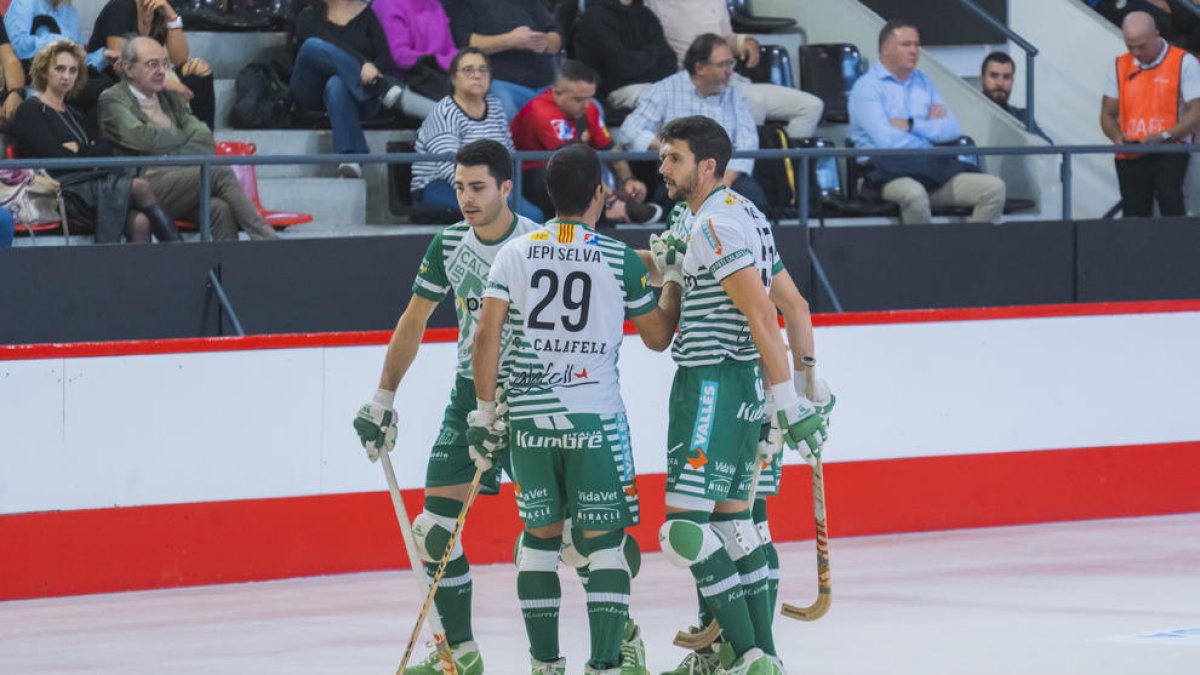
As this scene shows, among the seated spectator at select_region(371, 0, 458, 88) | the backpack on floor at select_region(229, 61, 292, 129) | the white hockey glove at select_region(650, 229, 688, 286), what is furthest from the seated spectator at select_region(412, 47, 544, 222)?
the white hockey glove at select_region(650, 229, 688, 286)

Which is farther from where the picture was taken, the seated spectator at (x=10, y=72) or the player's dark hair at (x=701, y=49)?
the player's dark hair at (x=701, y=49)

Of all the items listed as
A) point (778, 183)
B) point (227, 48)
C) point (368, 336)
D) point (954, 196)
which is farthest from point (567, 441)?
point (227, 48)

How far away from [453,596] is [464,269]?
1.19 metres

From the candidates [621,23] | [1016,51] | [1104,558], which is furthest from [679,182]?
[1016,51]

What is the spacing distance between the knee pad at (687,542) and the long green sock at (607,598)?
0.16 meters

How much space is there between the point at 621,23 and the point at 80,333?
4.52m

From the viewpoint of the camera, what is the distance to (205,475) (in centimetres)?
895

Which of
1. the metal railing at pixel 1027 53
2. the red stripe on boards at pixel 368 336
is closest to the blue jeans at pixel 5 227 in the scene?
the red stripe on boards at pixel 368 336

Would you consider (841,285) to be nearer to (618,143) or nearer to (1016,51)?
(618,143)

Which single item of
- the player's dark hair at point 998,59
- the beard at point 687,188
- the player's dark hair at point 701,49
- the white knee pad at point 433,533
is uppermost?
the player's dark hair at point 701,49

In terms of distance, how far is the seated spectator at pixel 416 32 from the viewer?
1158 cm

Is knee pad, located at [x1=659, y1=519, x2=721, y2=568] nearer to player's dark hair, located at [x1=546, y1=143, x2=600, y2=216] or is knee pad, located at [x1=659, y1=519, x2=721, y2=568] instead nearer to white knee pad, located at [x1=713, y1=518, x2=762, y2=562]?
white knee pad, located at [x1=713, y1=518, x2=762, y2=562]

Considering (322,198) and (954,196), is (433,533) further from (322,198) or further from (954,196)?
(954,196)

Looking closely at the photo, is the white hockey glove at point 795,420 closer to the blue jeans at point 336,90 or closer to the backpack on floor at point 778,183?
the backpack on floor at point 778,183
